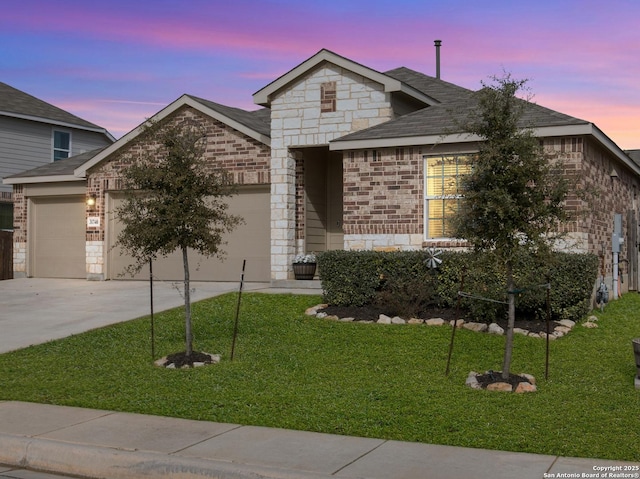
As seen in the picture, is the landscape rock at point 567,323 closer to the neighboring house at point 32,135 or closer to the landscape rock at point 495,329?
the landscape rock at point 495,329

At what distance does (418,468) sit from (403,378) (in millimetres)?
3413

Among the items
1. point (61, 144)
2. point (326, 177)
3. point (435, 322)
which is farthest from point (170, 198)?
point (61, 144)

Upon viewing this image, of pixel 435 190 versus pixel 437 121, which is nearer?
pixel 435 190

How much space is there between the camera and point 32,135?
28.2 metres

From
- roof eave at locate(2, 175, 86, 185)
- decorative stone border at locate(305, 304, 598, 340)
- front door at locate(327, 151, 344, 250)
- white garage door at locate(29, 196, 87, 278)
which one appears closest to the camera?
decorative stone border at locate(305, 304, 598, 340)

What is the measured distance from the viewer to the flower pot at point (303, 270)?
60.6 ft

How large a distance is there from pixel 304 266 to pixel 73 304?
5.34 meters

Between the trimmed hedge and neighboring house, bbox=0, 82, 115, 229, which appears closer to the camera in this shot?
the trimmed hedge

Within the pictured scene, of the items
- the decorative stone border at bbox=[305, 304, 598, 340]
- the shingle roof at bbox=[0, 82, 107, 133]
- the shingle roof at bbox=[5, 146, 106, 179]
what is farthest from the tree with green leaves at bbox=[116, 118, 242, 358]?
the shingle roof at bbox=[0, 82, 107, 133]

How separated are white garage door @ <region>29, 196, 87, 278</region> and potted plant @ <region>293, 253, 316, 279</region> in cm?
796

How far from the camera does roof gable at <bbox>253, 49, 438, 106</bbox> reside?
17719 mm

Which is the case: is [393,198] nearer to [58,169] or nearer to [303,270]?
[303,270]

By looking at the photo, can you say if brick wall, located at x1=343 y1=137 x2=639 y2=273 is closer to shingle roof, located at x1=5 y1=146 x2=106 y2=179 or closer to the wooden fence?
shingle roof, located at x1=5 y1=146 x2=106 y2=179

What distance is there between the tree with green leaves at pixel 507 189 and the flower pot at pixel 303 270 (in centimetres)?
924
